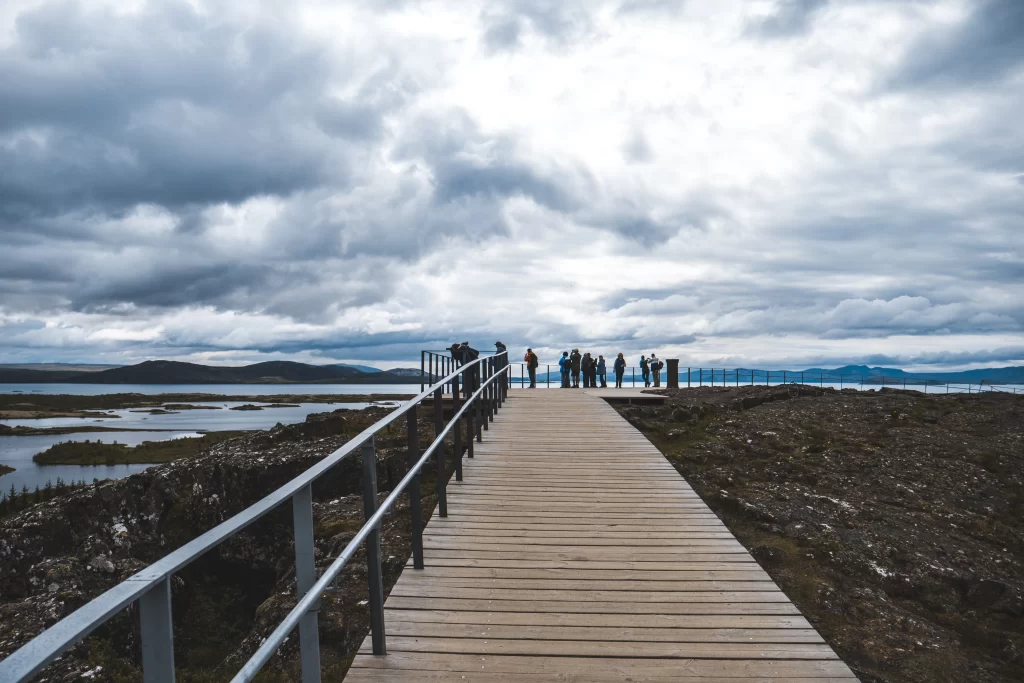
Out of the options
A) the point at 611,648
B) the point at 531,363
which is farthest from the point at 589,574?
the point at 531,363

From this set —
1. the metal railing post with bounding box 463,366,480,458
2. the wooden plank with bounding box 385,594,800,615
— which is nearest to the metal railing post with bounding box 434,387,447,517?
the wooden plank with bounding box 385,594,800,615

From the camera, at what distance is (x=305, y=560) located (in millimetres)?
2619

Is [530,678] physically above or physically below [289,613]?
below

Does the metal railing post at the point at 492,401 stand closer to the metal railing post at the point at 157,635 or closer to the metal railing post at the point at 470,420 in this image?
the metal railing post at the point at 470,420

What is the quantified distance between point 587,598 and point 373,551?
1.45 m

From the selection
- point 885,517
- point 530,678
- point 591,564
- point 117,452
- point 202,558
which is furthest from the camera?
point 117,452

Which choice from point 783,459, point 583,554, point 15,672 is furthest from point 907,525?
point 15,672

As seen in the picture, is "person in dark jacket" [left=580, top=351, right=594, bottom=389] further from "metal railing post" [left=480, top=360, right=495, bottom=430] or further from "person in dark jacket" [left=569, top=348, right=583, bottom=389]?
"metal railing post" [left=480, top=360, right=495, bottom=430]

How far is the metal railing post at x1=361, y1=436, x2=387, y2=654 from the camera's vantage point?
11.2 feet

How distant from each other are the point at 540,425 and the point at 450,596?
666 centimetres

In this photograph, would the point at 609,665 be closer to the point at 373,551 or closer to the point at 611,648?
the point at 611,648

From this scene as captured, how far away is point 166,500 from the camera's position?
31.3 ft

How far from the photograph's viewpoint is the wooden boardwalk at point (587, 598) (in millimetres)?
3424

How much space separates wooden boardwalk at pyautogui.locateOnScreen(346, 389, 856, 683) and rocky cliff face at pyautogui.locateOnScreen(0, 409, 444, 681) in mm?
888
